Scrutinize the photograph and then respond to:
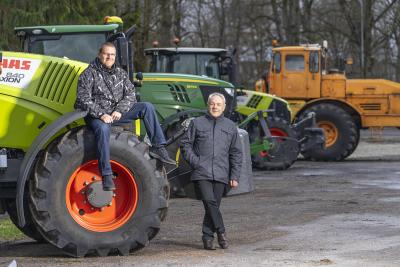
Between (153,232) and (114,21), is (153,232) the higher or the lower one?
the lower one

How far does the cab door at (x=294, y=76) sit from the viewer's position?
2438cm

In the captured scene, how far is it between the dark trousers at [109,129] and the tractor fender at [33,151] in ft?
0.58

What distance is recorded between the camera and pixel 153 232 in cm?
905

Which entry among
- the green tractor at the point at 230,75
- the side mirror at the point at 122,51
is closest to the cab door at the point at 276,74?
the green tractor at the point at 230,75

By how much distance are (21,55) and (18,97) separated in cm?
49

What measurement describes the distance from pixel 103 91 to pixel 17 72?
0.97 m

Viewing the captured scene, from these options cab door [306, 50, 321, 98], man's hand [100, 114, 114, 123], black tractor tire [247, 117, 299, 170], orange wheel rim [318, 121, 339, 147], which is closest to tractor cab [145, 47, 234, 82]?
black tractor tire [247, 117, 299, 170]

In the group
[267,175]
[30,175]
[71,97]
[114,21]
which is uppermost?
[114,21]

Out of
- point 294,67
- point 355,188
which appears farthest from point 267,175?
point 294,67

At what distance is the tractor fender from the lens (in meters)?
8.69

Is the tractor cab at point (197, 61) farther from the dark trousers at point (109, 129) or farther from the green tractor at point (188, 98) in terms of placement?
the dark trousers at point (109, 129)

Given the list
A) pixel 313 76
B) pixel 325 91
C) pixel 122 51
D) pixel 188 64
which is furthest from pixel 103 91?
pixel 325 91

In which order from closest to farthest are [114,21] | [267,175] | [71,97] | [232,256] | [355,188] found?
[232,256], [71,97], [114,21], [355,188], [267,175]

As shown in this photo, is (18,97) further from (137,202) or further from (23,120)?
(137,202)
